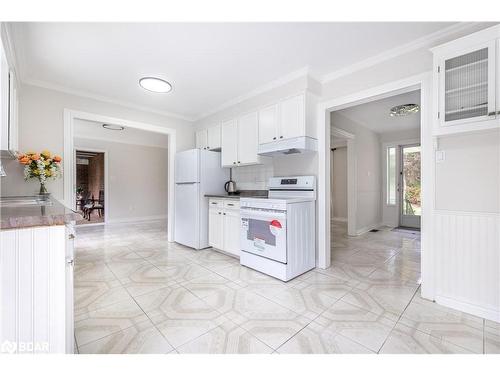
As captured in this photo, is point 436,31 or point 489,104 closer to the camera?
point 489,104

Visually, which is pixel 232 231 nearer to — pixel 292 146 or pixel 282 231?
pixel 282 231

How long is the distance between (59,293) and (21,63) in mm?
2850

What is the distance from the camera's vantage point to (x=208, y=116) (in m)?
4.21

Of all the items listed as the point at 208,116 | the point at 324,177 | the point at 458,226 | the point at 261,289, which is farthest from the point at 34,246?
the point at 208,116

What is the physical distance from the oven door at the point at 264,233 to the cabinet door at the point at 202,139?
6.16ft

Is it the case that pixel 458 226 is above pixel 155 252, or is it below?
above

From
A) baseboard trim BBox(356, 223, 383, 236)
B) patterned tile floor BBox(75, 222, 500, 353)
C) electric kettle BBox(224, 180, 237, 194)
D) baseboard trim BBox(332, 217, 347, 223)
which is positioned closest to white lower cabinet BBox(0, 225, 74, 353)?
patterned tile floor BBox(75, 222, 500, 353)

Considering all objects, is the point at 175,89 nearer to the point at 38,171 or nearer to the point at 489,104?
the point at 38,171

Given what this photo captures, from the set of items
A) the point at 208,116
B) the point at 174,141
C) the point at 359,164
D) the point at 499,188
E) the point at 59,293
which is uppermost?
the point at 208,116

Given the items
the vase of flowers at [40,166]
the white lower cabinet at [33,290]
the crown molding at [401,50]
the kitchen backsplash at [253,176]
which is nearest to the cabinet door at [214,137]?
the kitchen backsplash at [253,176]

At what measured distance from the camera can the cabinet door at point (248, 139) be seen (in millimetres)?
3173

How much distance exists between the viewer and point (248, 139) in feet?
10.7

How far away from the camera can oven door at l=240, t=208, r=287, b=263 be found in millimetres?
2416

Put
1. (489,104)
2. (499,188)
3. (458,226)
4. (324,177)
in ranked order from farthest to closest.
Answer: (324,177)
(458,226)
(499,188)
(489,104)
